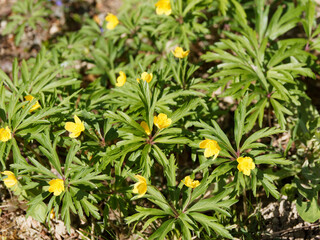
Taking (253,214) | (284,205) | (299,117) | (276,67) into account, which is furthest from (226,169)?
(299,117)

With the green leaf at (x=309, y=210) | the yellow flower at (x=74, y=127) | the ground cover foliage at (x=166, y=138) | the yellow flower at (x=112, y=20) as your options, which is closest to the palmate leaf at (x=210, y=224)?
the ground cover foliage at (x=166, y=138)

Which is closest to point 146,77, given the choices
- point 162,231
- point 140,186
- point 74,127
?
point 74,127

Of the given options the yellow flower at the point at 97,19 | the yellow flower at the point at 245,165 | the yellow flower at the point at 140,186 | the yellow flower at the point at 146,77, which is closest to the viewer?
the yellow flower at the point at 140,186

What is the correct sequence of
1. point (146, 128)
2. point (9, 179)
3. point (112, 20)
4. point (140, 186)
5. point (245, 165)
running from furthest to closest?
point (112, 20)
point (146, 128)
point (9, 179)
point (245, 165)
point (140, 186)

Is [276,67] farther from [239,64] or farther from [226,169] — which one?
[226,169]

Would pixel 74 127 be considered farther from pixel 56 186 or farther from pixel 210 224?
pixel 210 224

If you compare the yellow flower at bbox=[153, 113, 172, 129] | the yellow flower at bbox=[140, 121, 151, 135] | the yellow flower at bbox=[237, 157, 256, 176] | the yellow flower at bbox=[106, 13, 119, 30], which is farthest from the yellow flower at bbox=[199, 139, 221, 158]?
the yellow flower at bbox=[106, 13, 119, 30]

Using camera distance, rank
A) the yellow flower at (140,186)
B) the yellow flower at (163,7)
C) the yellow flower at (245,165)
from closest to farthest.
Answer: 1. the yellow flower at (140,186)
2. the yellow flower at (245,165)
3. the yellow flower at (163,7)

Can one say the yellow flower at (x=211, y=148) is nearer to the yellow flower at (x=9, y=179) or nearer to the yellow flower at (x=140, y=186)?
the yellow flower at (x=140, y=186)
